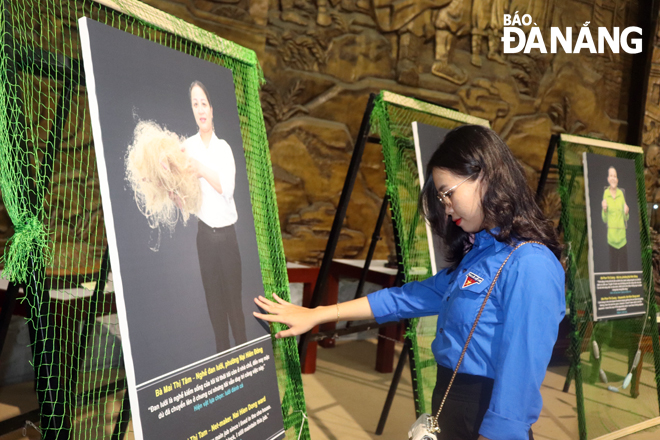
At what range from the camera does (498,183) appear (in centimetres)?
137

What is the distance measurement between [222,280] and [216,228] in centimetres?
13

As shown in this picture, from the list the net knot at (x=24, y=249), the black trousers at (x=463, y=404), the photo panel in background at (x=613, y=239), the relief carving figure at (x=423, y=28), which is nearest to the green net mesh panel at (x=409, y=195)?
the black trousers at (x=463, y=404)

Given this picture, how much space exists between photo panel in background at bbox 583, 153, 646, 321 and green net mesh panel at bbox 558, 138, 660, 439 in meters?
0.07

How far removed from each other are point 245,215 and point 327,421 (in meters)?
2.06

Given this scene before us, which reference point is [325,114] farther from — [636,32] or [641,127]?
[636,32]

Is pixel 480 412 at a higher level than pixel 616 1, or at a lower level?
lower

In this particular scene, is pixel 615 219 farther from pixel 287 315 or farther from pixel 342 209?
pixel 287 315

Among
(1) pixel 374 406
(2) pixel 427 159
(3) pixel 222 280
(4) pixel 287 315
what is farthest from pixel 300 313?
(1) pixel 374 406

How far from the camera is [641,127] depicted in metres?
A: 6.69

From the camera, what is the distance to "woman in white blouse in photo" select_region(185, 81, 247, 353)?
4.50ft

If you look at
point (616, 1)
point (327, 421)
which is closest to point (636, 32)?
point (616, 1)

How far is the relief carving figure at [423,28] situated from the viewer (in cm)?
579

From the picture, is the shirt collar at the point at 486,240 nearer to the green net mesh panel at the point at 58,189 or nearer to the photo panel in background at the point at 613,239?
the green net mesh panel at the point at 58,189

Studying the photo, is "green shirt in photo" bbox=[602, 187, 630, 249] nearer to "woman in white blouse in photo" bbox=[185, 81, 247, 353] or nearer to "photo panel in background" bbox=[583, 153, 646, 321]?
"photo panel in background" bbox=[583, 153, 646, 321]
